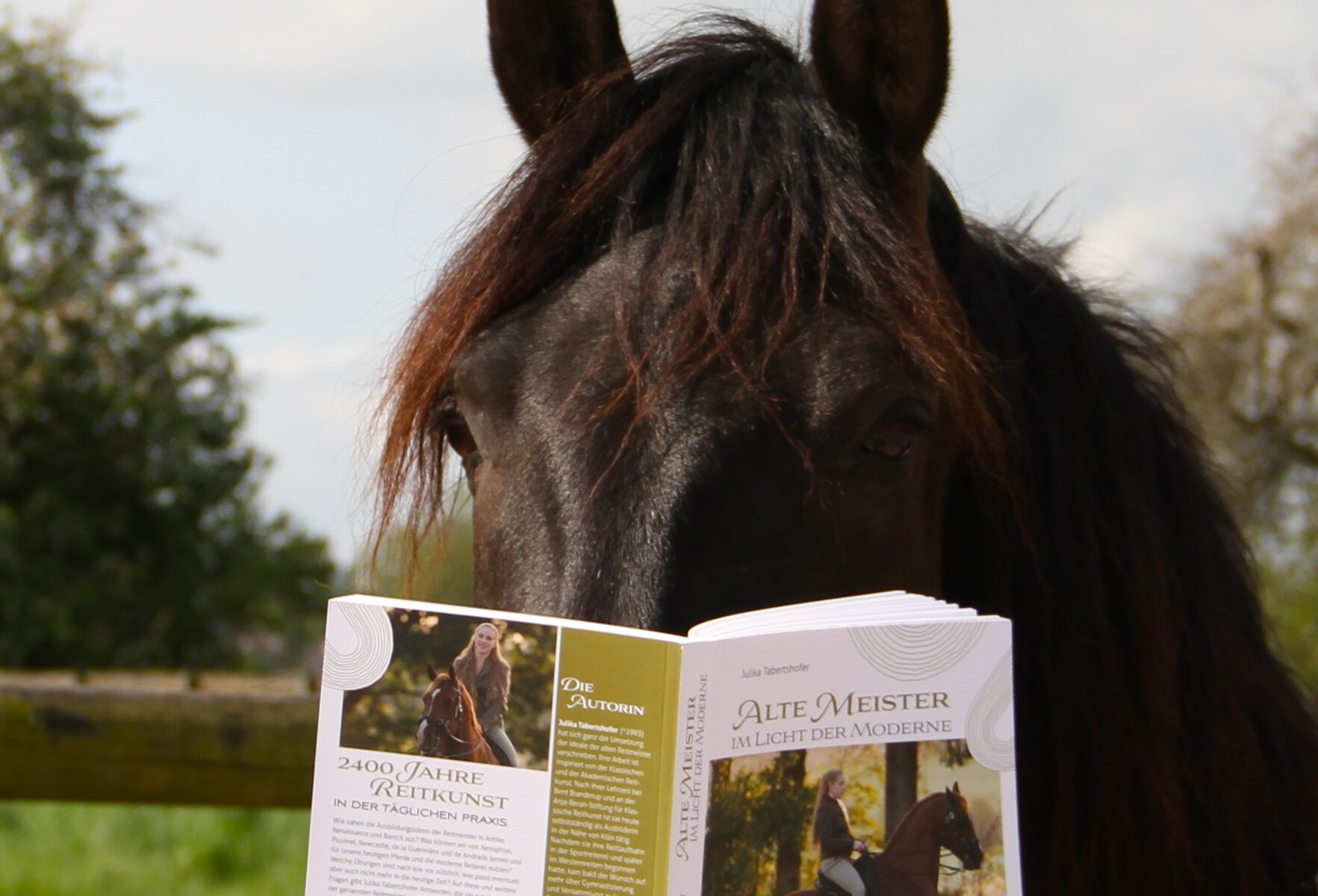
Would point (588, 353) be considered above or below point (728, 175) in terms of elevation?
below

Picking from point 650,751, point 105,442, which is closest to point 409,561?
point 650,751

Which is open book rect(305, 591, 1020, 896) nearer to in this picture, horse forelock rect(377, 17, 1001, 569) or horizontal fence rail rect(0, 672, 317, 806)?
horse forelock rect(377, 17, 1001, 569)

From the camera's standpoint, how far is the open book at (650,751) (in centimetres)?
128

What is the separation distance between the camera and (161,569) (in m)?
18.1

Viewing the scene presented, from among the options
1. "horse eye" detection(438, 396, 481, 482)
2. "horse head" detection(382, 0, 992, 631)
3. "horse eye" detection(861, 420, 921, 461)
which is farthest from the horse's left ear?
"horse eye" detection(438, 396, 481, 482)

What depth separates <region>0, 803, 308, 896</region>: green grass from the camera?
6125 millimetres

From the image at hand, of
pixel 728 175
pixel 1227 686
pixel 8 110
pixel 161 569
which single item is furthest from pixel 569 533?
pixel 8 110

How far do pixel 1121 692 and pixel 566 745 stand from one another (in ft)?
3.46

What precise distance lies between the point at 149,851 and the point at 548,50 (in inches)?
225

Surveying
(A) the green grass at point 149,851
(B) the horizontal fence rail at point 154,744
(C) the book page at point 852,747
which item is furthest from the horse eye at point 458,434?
(A) the green grass at point 149,851

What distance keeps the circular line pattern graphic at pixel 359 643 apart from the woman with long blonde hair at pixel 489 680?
7 cm

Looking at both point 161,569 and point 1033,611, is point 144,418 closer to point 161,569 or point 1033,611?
point 161,569

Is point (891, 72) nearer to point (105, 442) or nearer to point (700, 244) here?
point (700, 244)

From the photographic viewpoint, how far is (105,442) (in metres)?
18.1
